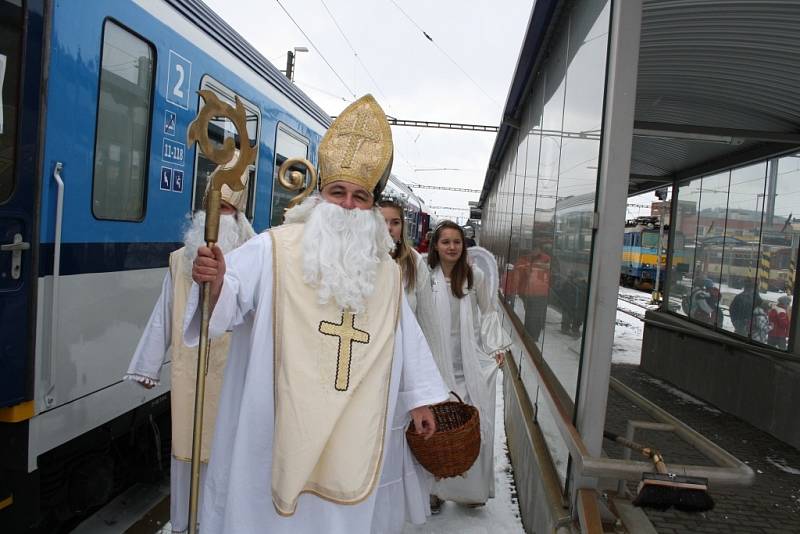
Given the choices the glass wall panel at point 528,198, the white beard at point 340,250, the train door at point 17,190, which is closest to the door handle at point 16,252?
the train door at point 17,190

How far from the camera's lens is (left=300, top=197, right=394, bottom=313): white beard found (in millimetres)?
2393

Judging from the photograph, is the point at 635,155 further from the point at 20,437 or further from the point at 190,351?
the point at 20,437

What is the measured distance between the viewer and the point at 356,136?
263 centimetres

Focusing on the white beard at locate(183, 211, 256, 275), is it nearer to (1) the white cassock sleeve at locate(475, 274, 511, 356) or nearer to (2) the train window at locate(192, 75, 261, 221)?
(2) the train window at locate(192, 75, 261, 221)

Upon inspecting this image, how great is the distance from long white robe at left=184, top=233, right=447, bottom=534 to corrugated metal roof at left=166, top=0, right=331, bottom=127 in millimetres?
2501

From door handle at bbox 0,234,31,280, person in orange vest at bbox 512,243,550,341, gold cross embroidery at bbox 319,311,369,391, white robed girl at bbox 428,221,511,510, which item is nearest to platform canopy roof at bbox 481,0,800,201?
person in orange vest at bbox 512,243,550,341

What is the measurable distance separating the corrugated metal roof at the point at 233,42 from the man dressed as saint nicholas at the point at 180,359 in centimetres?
155

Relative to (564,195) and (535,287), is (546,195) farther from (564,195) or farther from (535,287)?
(564,195)

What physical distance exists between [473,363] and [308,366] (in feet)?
6.29

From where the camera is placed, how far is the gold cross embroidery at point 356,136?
101 inches

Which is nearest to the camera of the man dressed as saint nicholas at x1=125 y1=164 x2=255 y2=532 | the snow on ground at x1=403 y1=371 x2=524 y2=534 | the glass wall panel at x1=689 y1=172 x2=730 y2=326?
the man dressed as saint nicholas at x1=125 y1=164 x2=255 y2=532

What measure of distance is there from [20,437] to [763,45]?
192 inches

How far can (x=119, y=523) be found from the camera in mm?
3848

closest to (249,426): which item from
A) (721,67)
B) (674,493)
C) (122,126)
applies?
(674,493)
